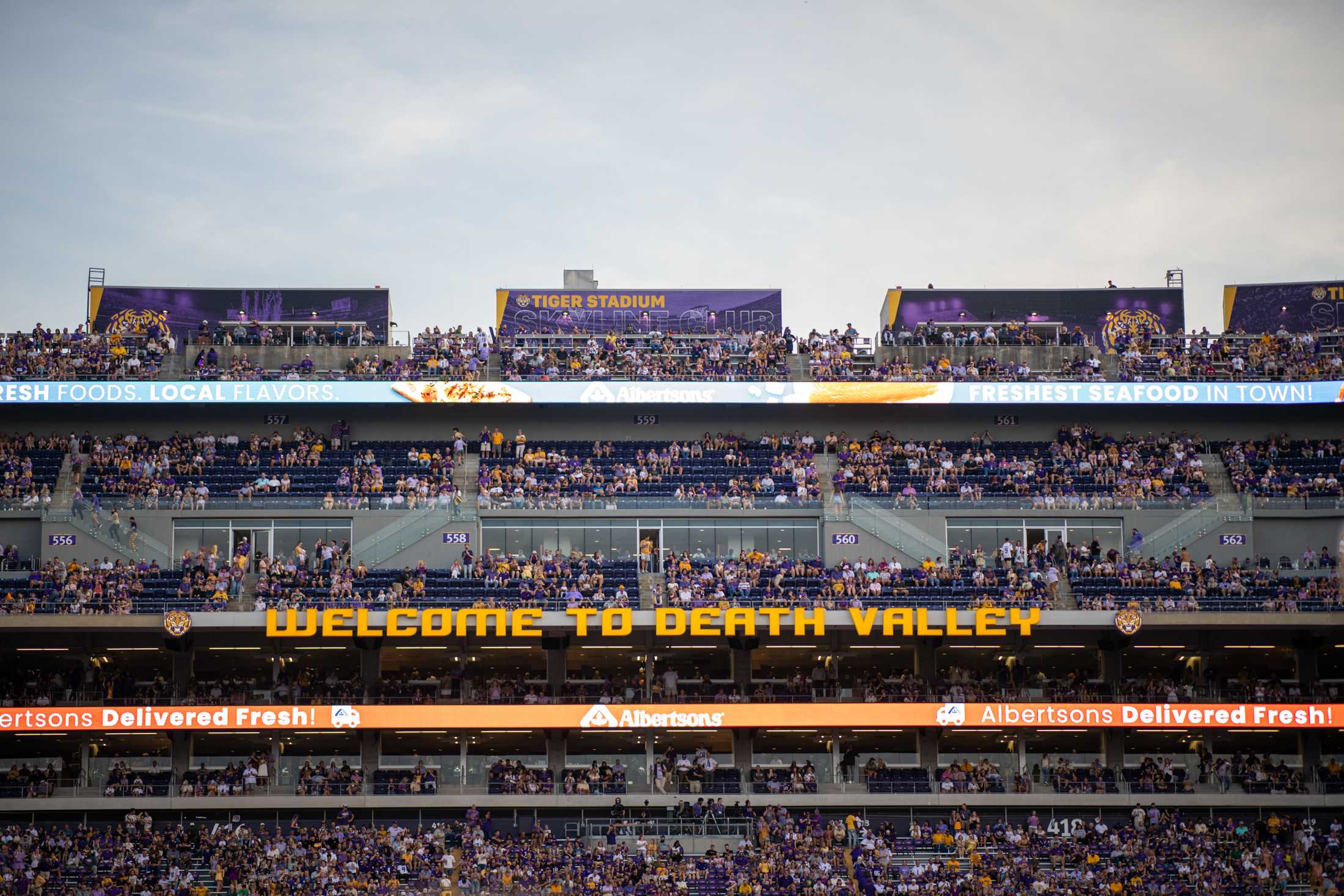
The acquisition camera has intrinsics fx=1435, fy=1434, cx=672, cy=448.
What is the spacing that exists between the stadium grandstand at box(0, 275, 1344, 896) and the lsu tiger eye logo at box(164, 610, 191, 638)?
185mm

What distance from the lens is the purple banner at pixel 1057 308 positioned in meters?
59.9

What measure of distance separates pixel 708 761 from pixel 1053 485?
50.0 feet

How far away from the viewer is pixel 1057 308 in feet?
198

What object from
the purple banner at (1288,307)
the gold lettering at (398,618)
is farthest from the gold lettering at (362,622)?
the purple banner at (1288,307)

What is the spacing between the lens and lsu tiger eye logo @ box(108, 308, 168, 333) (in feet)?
193

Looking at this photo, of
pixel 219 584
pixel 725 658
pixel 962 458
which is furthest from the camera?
pixel 962 458

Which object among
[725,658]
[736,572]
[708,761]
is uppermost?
[736,572]

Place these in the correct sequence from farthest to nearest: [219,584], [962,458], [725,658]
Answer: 1. [962,458]
2. [725,658]
3. [219,584]

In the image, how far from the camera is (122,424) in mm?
51812

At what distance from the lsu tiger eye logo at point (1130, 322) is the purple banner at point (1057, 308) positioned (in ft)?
0.08

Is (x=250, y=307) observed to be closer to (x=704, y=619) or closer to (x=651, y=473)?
(x=651, y=473)

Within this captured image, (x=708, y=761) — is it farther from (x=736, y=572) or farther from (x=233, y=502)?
(x=233, y=502)

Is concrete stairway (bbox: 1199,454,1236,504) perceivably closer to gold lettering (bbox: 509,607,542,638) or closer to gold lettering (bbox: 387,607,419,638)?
gold lettering (bbox: 509,607,542,638)

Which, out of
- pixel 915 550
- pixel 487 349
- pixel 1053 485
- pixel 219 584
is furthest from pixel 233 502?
Result: pixel 1053 485
